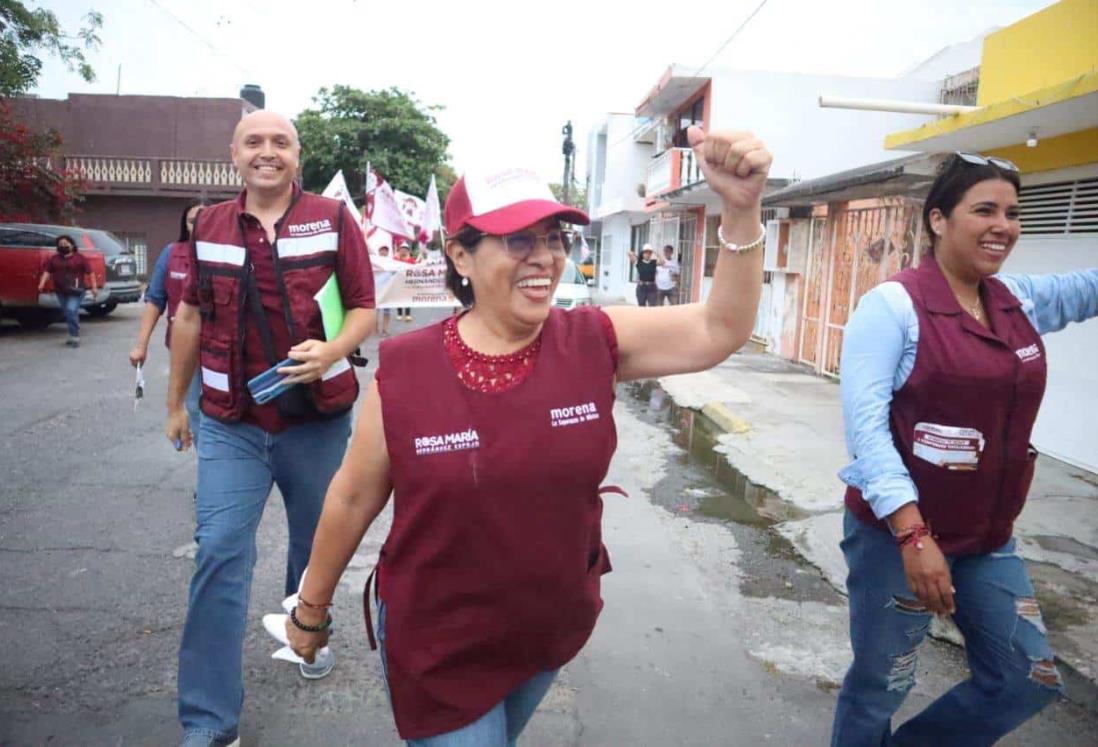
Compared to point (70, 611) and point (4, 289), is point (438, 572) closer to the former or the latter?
point (70, 611)

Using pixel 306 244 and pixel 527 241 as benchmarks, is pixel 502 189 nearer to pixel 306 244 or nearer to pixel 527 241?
pixel 527 241

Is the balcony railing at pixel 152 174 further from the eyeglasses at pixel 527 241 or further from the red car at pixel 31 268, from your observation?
the eyeglasses at pixel 527 241

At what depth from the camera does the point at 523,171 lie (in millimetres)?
1912

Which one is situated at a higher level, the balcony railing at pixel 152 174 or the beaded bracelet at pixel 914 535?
the balcony railing at pixel 152 174

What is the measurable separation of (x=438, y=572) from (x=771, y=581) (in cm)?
345

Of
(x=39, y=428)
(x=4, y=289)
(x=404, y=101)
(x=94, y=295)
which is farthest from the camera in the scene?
(x=404, y=101)

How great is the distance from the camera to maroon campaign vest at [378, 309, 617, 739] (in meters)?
1.78

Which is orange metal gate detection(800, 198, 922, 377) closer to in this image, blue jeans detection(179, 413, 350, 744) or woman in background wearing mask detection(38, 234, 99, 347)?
blue jeans detection(179, 413, 350, 744)

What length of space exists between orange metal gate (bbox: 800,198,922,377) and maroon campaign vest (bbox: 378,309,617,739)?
9.96m

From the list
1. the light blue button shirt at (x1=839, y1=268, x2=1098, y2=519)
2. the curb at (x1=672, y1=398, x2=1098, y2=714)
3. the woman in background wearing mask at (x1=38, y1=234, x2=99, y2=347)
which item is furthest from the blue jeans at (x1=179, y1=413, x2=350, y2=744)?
the woman in background wearing mask at (x1=38, y1=234, x2=99, y2=347)

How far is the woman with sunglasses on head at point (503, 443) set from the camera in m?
1.78

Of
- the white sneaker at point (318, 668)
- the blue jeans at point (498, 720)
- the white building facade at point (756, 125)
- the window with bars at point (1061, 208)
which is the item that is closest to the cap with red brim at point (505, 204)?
the blue jeans at point (498, 720)

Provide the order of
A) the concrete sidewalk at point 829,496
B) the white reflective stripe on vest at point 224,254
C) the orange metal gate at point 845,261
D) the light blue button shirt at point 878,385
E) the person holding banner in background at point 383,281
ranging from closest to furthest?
the light blue button shirt at point 878,385
the white reflective stripe on vest at point 224,254
the concrete sidewalk at point 829,496
the orange metal gate at point 845,261
the person holding banner in background at point 383,281

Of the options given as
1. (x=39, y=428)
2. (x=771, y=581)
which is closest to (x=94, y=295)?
(x=39, y=428)
